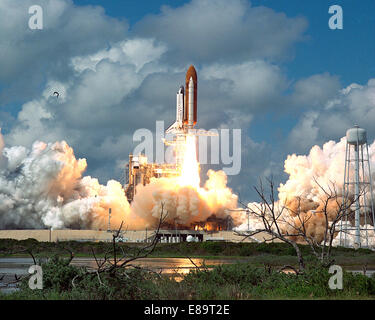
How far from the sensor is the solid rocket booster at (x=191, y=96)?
8050cm

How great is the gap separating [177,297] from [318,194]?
209 feet

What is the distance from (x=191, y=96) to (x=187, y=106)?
2996 mm

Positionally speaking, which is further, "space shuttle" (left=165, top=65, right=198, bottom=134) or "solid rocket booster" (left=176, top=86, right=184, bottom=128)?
"solid rocket booster" (left=176, top=86, right=184, bottom=128)

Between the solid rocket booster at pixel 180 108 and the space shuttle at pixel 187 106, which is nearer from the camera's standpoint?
the space shuttle at pixel 187 106

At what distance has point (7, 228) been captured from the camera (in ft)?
298

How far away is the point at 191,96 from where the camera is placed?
265 feet

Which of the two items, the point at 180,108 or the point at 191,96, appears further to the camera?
the point at 180,108

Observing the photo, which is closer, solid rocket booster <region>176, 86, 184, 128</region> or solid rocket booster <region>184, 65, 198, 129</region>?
solid rocket booster <region>184, 65, 198, 129</region>

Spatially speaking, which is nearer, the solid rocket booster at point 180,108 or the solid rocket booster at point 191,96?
the solid rocket booster at point 191,96

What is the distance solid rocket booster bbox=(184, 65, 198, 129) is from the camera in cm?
8050

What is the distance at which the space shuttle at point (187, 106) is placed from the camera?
265 ft

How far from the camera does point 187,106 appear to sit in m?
83.6
